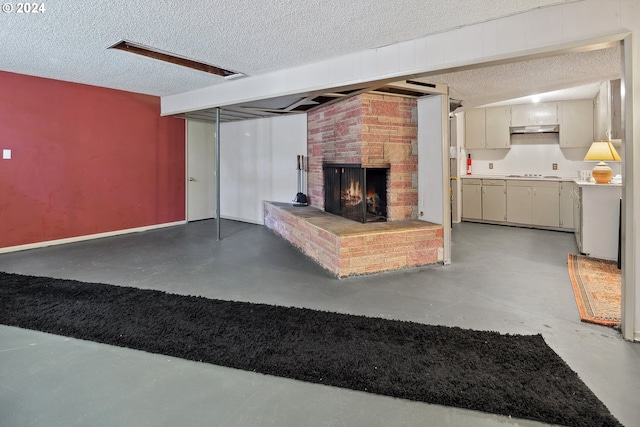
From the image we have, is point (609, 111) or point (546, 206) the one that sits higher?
point (609, 111)

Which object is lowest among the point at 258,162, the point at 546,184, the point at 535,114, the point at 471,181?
the point at 546,184

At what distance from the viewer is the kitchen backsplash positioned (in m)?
6.52

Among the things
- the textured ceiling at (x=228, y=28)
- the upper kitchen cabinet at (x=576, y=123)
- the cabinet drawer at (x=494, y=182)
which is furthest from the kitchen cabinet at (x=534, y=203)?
the textured ceiling at (x=228, y=28)

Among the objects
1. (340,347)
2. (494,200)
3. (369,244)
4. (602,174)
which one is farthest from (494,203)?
(340,347)

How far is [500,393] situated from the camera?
170 centimetres

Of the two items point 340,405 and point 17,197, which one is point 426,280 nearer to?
point 340,405

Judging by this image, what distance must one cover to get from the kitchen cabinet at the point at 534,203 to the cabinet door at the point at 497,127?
97 cm

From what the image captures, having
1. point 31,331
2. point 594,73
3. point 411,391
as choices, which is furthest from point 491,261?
point 31,331

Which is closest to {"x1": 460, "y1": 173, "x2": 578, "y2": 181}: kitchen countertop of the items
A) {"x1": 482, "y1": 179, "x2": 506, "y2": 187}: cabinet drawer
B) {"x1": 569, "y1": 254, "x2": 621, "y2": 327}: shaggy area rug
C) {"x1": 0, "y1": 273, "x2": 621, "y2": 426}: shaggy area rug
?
{"x1": 482, "y1": 179, "x2": 506, "y2": 187}: cabinet drawer

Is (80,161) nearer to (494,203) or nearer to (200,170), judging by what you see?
(200,170)

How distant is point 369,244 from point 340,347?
1685mm

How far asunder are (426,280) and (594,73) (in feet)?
9.83

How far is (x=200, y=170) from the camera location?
24.6ft

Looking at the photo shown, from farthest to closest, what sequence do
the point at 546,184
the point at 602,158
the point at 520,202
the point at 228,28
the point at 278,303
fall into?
the point at 520,202 < the point at 546,184 < the point at 602,158 < the point at 228,28 < the point at 278,303
